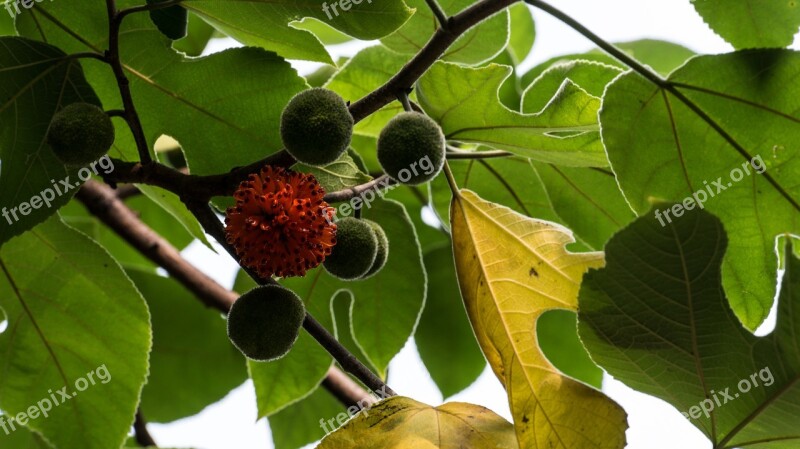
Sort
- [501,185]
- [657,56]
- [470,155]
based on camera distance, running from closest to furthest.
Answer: [470,155], [501,185], [657,56]

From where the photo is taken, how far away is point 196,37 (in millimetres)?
2811

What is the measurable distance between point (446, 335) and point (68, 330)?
118cm

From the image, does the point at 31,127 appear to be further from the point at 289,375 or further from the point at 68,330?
the point at 289,375

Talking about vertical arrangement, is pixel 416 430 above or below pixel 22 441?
above

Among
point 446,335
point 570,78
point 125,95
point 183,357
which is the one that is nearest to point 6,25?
point 125,95

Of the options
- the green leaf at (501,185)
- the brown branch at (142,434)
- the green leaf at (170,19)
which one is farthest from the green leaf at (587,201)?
the brown branch at (142,434)

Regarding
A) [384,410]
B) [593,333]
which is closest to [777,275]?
[593,333]

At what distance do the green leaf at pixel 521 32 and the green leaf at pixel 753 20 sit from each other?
1.30m

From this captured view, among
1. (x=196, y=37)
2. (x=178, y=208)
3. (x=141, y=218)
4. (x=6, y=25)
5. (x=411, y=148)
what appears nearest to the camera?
(x=411, y=148)

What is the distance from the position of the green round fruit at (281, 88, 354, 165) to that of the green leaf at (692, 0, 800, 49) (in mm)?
775

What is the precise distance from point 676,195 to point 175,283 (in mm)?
1661

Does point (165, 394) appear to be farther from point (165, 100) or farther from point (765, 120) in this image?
point (765, 120)

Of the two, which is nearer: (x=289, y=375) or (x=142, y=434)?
(x=289, y=375)

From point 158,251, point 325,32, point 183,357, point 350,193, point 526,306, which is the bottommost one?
point 183,357
